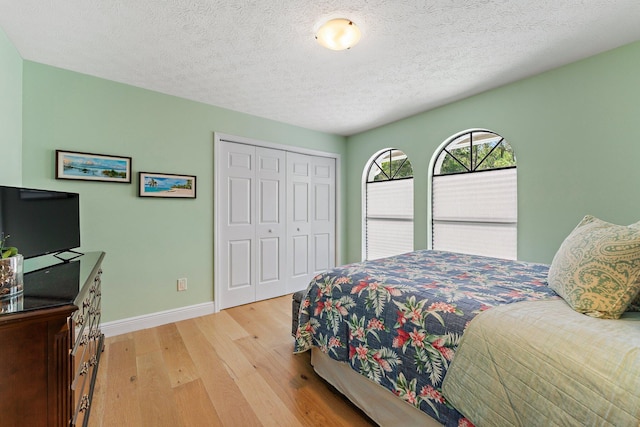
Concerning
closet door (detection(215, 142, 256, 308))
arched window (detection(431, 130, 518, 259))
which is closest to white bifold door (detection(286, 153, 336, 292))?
closet door (detection(215, 142, 256, 308))

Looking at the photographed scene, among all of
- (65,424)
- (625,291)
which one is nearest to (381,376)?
(625,291)

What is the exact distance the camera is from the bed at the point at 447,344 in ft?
2.67

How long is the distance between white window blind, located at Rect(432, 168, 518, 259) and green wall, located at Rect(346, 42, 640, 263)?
151 millimetres

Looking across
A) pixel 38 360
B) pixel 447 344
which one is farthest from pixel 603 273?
pixel 38 360

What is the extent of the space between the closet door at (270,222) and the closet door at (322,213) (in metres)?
0.53

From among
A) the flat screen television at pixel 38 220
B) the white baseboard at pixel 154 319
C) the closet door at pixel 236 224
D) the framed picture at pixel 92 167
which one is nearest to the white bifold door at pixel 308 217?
the closet door at pixel 236 224

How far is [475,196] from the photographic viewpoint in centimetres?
291

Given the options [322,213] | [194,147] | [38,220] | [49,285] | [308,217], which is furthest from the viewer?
[322,213]

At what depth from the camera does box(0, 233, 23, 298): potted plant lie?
1033 millimetres

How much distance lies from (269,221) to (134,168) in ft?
5.11

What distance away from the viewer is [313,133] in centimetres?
390

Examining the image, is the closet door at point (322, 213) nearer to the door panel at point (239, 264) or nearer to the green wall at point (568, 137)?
the door panel at point (239, 264)

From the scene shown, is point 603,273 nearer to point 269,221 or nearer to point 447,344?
point 447,344

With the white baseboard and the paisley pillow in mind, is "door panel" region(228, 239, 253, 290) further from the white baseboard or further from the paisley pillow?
the paisley pillow
